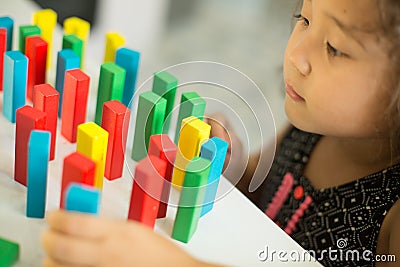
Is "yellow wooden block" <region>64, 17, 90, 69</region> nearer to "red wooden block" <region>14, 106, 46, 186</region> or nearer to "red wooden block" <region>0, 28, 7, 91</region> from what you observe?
"red wooden block" <region>0, 28, 7, 91</region>

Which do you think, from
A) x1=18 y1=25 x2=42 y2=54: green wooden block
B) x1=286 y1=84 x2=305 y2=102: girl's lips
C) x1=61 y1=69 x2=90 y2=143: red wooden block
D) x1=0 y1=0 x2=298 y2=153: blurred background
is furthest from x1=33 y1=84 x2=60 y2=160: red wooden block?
x1=0 y1=0 x2=298 y2=153: blurred background

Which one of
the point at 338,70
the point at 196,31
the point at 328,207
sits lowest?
the point at 196,31

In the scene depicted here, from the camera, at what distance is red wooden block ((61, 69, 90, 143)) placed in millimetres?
758

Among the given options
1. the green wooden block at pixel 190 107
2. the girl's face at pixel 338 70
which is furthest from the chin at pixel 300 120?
the green wooden block at pixel 190 107

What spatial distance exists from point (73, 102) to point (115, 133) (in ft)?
0.27

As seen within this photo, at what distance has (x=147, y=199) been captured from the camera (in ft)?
2.10

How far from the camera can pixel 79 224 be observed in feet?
1.73

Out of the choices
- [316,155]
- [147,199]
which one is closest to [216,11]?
[316,155]

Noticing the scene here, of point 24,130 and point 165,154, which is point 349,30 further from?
point 24,130

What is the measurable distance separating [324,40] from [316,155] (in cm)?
27

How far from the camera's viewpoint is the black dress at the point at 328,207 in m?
0.82

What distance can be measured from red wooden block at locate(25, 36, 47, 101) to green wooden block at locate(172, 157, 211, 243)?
0.95 ft

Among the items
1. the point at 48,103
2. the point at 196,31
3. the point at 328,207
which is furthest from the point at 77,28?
the point at 196,31

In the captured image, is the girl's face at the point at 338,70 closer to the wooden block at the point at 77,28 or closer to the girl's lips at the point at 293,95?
the girl's lips at the point at 293,95
